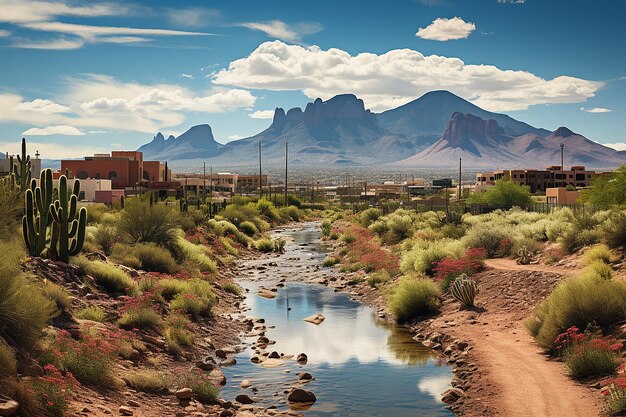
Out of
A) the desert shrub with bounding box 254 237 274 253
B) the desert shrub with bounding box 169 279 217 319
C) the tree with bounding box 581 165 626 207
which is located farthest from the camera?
the tree with bounding box 581 165 626 207

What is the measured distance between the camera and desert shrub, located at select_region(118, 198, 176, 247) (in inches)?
1403

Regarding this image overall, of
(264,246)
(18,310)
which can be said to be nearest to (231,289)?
(18,310)

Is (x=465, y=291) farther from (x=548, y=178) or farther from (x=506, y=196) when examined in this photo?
(x=548, y=178)

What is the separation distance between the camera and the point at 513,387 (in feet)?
54.7

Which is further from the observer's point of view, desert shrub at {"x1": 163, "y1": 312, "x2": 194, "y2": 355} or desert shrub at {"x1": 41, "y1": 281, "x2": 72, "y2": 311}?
desert shrub at {"x1": 163, "y1": 312, "x2": 194, "y2": 355}

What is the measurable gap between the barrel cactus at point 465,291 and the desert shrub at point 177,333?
32.7 feet

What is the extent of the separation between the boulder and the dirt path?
44.1 ft

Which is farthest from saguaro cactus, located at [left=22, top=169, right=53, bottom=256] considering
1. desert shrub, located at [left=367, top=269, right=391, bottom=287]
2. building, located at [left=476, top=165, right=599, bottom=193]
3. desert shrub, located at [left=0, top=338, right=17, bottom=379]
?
building, located at [left=476, top=165, right=599, bottom=193]

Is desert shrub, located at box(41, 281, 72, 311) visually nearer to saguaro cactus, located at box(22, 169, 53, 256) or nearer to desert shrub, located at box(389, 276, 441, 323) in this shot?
saguaro cactus, located at box(22, 169, 53, 256)

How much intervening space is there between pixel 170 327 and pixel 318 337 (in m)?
5.08

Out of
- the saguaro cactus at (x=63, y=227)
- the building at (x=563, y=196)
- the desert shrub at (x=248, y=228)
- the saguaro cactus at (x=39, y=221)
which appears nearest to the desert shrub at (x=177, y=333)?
the saguaro cactus at (x=63, y=227)

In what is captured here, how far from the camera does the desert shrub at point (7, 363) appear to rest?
12664mm

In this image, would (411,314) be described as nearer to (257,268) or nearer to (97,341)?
(97,341)

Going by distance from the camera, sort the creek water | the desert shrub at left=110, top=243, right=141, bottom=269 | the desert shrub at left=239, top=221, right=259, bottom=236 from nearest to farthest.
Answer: the creek water < the desert shrub at left=110, top=243, right=141, bottom=269 < the desert shrub at left=239, top=221, right=259, bottom=236
